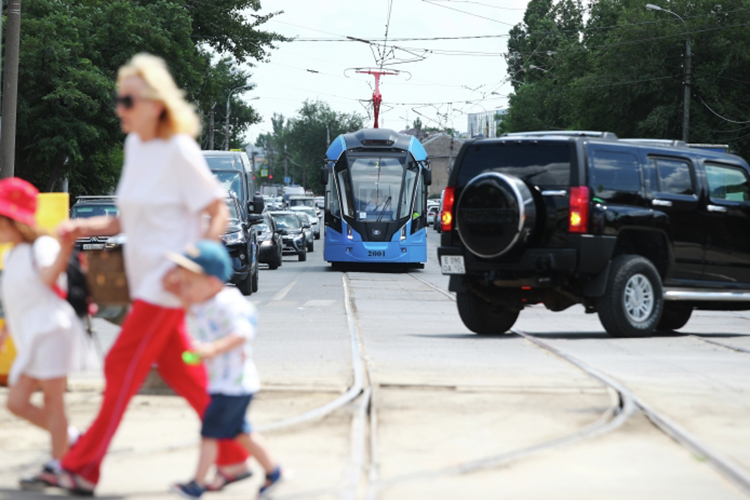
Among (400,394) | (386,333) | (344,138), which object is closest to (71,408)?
(400,394)

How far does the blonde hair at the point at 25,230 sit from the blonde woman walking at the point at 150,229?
0.29 meters

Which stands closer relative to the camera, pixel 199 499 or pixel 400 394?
pixel 199 499

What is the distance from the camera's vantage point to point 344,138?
30406 millimetres

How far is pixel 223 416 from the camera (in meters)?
4.79

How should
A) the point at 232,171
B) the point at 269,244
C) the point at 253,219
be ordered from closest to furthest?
the point at 253,219 → the point at 232,171 → the point at 269,244

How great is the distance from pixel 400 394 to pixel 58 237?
3.44 metres

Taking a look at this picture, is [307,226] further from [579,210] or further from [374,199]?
[579,210]

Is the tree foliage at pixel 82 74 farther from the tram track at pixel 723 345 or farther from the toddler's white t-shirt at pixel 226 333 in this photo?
the toddler's white t-shirt at pixel 226 333

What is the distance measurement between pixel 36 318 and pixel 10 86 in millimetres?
16141

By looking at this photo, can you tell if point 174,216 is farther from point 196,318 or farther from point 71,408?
point 71,408

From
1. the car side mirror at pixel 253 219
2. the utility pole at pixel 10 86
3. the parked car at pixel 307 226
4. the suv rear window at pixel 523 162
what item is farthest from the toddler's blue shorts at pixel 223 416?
the parked car at pixel 307 226

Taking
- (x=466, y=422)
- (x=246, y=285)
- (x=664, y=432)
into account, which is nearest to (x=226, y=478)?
(x=466, y=422)

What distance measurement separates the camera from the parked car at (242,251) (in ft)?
67.9

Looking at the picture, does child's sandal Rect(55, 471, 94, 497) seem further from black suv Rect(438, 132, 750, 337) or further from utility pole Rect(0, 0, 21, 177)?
utility pole Rect(0, 0, 21, 177)
